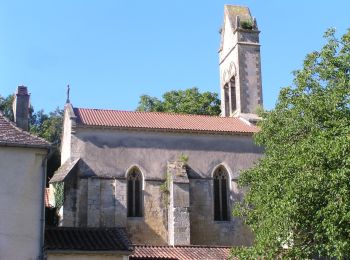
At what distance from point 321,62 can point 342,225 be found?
6205 mm

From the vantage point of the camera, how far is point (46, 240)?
17094 mm

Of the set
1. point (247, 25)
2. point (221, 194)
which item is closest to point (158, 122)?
point (221, 194)

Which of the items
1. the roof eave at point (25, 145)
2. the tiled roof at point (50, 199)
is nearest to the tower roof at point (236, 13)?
the tiled roof at point (50, 199)

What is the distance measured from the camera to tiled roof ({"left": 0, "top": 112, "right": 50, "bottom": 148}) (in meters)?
17.3

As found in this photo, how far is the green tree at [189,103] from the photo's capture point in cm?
4388

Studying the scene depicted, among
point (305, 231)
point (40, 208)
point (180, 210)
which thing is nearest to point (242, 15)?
point (180, 210)

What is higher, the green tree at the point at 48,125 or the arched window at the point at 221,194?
the green tree at the point at 48,125

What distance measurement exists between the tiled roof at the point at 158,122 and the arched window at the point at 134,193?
2.23 m

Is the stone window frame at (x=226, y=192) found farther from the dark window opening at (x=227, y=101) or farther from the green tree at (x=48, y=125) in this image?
the green tree at (x=48, y=125)

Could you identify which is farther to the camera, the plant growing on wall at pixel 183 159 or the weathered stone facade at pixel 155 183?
the plant growing on wall at pixel 183 159

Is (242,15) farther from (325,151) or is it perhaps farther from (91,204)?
(325,151)

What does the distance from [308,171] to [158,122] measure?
41.9 ft

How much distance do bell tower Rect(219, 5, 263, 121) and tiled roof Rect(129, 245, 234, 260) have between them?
10619 mm

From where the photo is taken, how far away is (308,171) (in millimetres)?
17750
